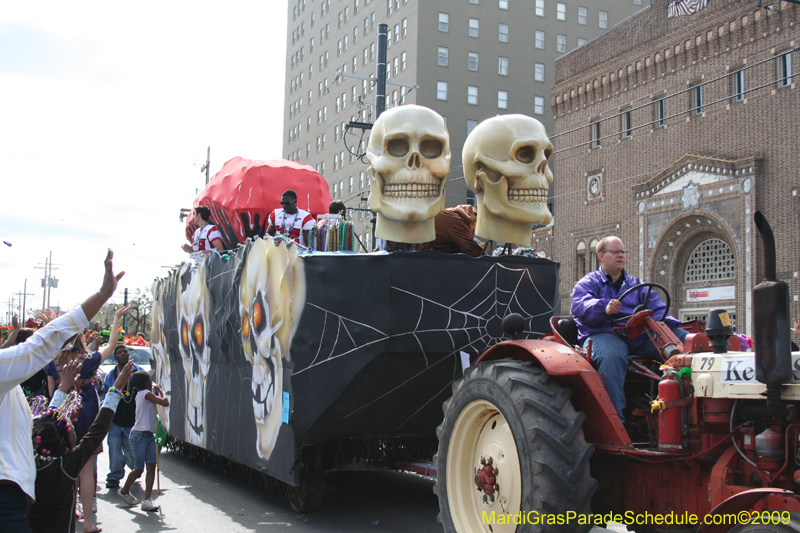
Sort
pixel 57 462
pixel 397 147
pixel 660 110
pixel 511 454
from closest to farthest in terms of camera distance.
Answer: pixel 57 462 → pixel 511 454 → pixel 397 147 → pixel 660 110

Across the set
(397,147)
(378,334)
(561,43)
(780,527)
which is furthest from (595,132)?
(780,527)

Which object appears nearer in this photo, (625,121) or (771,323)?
(771,323)

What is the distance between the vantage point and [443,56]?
55094 mm

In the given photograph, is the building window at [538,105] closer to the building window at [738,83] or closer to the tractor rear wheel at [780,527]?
the building window at [738,83]

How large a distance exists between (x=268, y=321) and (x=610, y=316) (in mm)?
3435

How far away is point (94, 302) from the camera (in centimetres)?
372

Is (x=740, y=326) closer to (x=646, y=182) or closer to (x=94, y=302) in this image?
(x=646, y=182)

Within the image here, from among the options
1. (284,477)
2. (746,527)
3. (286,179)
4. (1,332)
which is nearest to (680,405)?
(746,527)

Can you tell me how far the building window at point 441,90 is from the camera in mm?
54569

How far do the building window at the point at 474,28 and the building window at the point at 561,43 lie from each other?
704 cm

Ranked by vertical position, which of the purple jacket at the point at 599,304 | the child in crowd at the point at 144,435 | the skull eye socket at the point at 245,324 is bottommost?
the child in crowd at the point at 144,435

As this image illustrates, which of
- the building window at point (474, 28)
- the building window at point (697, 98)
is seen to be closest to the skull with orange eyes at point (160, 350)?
the building window at point (697, 98)

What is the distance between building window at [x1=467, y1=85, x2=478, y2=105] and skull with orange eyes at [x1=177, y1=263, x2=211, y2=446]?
47831mm

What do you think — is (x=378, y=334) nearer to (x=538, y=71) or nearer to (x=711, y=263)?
(x=711, y=263)
